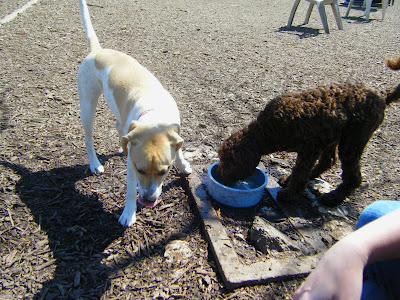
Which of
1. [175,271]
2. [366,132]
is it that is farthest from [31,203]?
[366,132]

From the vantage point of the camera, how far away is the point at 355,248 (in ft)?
2.93

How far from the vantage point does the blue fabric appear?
135 cm

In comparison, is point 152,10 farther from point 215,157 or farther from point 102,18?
point 215,157

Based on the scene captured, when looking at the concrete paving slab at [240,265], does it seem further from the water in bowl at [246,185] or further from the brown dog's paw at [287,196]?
the water in bowl at [246,185]

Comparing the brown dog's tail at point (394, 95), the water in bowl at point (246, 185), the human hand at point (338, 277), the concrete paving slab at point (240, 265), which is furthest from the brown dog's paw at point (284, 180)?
the human hand at point (338, 277)

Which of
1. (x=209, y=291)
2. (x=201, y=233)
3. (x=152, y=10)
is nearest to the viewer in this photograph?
(x=209, y=291)

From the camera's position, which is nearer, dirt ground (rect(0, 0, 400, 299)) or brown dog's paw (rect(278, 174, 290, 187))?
dirt ground (rect(0, 0, 400, 299))

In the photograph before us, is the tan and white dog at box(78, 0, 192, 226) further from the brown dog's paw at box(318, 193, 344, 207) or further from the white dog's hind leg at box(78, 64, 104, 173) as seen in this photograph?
the brown dog's paw at box(318, 193, 344, 207)

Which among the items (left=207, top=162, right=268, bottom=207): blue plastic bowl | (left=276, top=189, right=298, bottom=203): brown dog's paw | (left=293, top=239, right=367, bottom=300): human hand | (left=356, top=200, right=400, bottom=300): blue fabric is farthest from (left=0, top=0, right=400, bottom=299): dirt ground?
(left=293, top=239, right=367, bottom=300): human hand

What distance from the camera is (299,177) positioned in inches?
113

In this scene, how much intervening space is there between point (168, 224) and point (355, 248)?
206 cm

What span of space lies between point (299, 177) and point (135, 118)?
1623 mm

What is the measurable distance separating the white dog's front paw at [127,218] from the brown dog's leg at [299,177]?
4.64 ft

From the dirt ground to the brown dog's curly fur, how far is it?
366mm
